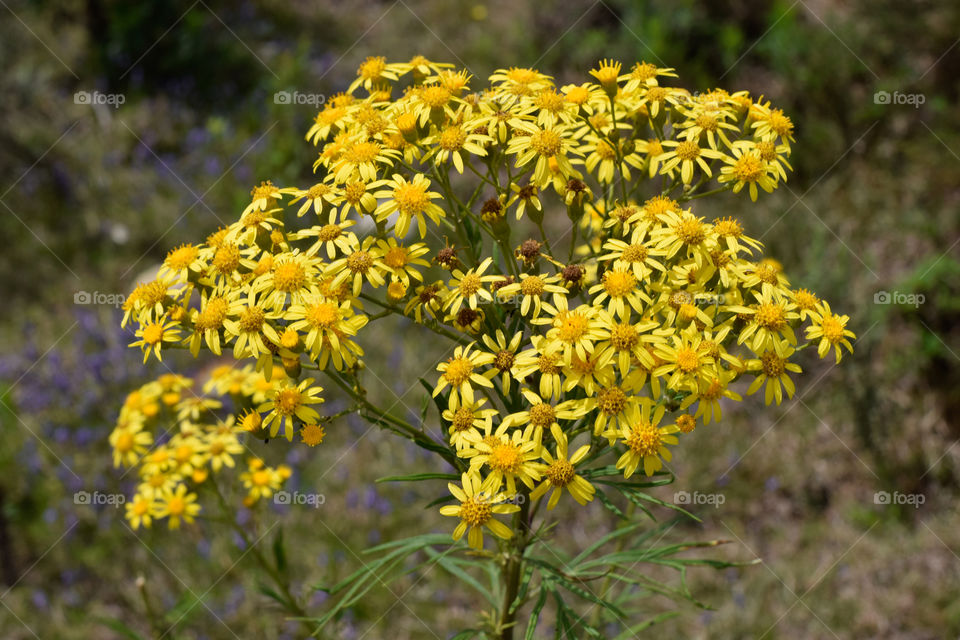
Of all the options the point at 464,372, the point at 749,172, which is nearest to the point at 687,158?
the point at 749,172

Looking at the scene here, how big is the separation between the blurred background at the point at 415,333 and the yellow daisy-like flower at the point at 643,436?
227cm

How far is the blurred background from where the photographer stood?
5.24 meters

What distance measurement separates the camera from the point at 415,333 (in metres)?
7.11

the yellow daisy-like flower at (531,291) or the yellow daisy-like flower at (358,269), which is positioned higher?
the yellow daisy-like flower at (531,291)

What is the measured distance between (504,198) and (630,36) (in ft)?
22.9

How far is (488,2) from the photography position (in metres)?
10.8

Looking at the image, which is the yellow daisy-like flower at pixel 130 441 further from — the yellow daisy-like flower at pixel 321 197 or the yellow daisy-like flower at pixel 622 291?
the yellow daisy-like flower at pixel 622 291

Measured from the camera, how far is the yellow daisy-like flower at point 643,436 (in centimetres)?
201

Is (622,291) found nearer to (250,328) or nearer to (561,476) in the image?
(561,476)

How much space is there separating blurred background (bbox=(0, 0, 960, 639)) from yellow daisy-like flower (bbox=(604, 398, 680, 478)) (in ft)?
7.46

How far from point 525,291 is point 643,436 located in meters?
0.57

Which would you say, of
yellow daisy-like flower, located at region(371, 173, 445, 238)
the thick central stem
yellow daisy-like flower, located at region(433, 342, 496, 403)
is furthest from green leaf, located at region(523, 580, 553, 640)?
yellow daisy-like flower, located at region(371, 173, 445, 238)

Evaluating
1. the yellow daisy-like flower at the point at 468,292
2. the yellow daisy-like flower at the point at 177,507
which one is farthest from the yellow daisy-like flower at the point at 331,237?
the yellow daisy-like flower at the point at 177,507

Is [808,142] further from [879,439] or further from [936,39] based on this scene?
[879,439]
